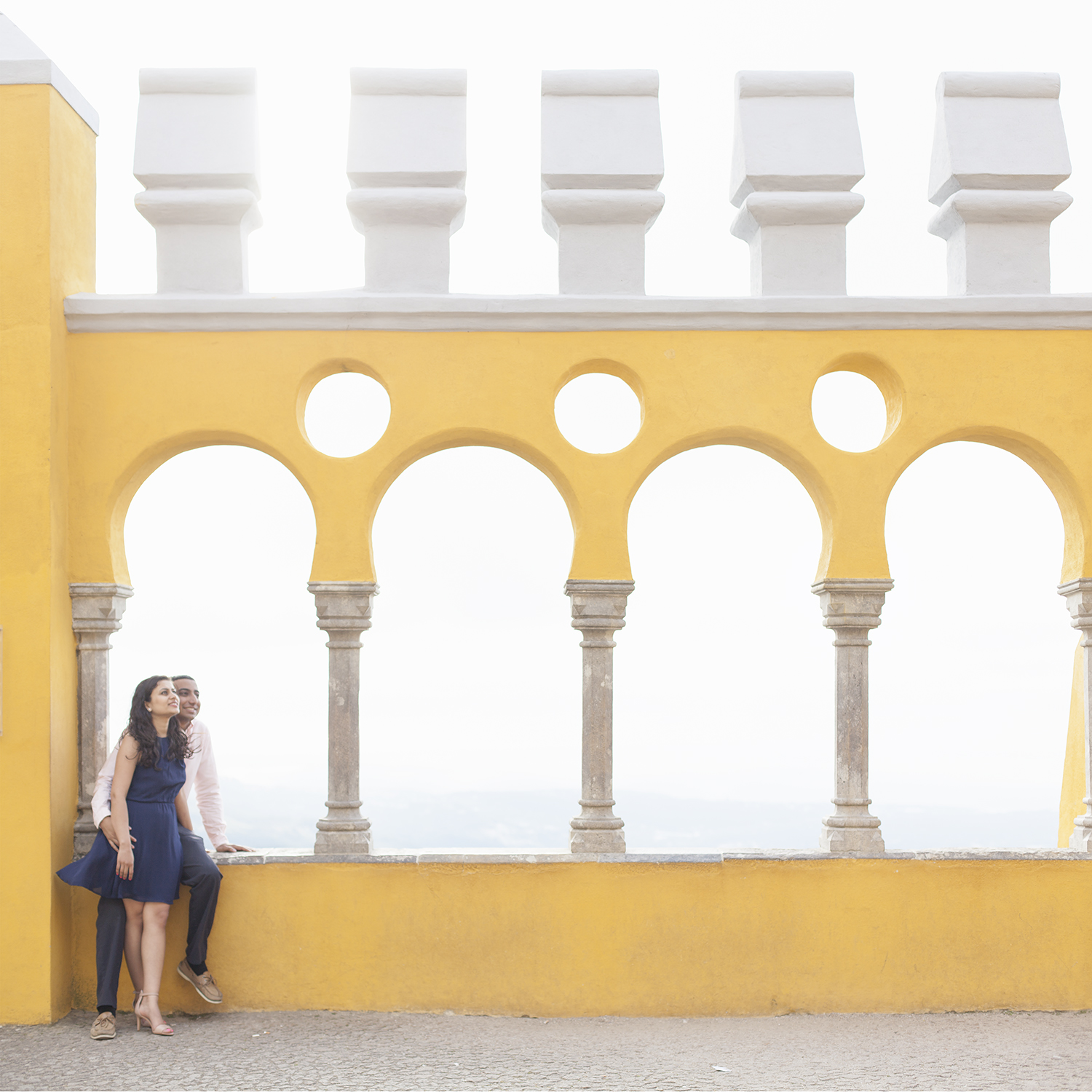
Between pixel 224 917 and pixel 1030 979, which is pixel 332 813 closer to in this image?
pixel 224 917

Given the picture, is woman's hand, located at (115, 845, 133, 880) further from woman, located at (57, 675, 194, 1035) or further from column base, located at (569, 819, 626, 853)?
column base, located at (569, 819, 626, 853)

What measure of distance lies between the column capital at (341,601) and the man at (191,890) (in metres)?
0.71

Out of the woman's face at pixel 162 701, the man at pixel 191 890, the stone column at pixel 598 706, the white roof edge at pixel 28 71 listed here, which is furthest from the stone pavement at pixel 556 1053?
the white roof edge at pixel 28 71

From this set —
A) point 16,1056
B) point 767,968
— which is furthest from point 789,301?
point 16,1056

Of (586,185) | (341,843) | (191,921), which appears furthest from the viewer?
(586,185)

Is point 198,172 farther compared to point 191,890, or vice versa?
point 198,172

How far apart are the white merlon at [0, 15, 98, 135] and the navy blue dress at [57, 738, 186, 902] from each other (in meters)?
3.20

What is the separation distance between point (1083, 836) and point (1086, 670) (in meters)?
0.83

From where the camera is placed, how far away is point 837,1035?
5613mm

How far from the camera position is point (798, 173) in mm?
6160

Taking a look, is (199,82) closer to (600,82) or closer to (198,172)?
(198,172)

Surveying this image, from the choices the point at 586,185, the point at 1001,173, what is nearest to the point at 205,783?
the point at 586,185

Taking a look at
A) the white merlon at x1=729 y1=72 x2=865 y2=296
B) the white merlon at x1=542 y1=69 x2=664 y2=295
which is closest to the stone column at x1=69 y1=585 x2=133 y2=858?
the white merlon at x1=542 y1=69 x2=664 y2=295

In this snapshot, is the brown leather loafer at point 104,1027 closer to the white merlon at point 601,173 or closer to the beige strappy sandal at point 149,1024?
the beige strappy sandal at point 149,1024
